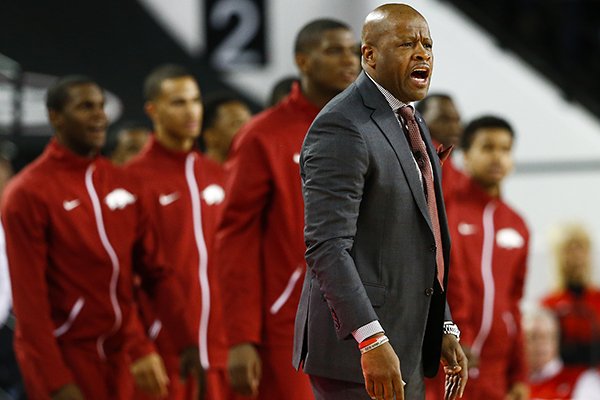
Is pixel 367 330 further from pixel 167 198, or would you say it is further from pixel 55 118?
pixel 167 198

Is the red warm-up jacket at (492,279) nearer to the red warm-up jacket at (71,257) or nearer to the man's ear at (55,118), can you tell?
the red warm-up jacket at (71,257)

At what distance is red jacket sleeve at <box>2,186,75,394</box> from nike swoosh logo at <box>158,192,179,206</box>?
0.94 metres

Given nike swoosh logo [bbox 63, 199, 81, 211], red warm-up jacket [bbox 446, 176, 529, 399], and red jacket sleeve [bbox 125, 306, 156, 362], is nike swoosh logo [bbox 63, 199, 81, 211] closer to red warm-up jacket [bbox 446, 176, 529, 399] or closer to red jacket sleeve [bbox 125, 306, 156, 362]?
red jacket sleeve [bbox 125, 306, 156, 362]

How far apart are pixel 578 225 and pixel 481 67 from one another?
9.72ft

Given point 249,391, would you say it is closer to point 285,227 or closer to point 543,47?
point 285,227

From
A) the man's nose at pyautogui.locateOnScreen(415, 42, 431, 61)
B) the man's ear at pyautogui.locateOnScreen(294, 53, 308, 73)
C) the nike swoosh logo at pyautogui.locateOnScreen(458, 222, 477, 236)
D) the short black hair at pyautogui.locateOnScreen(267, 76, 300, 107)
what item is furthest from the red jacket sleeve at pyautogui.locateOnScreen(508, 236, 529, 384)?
the man's nose at pyautogui.locateOnScreen(415, 42, 431, 61)

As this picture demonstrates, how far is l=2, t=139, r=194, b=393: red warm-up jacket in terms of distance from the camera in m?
5.57

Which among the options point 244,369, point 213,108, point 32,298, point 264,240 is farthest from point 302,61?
point 213,108

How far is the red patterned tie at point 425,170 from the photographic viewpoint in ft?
12.5

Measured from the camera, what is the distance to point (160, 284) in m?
6.27

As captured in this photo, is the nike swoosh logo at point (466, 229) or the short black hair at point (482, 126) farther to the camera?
the short black hair at point (482, 126)

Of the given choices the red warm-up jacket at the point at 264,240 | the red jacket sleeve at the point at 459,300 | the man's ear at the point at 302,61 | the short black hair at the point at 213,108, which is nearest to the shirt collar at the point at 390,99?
the red warm-up jacket at the point at 264,240

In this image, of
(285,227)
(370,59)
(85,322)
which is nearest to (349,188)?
(370,59)

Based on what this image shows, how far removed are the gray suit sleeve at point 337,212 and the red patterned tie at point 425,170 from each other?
231mm
